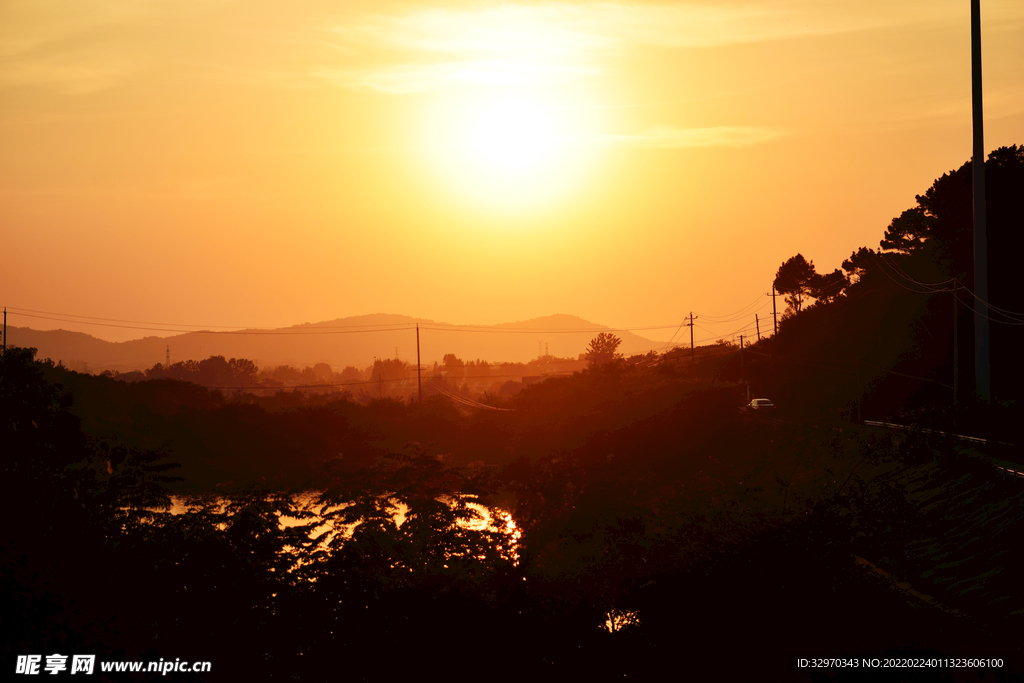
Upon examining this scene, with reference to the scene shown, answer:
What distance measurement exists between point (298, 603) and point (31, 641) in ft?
10.6

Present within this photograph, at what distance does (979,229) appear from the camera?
27.6 metres

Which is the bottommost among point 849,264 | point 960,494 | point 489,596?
point 960,494

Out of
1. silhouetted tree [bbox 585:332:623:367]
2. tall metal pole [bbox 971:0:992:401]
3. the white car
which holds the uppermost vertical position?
tall metal pole [bbox 971:0:992:401]

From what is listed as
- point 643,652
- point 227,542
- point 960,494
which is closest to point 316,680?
point 227,542

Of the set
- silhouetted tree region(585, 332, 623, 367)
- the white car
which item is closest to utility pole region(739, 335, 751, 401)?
the white car

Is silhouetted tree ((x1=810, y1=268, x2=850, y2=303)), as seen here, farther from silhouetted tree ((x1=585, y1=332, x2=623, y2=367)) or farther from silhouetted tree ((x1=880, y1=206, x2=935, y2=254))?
silhouetted tree ((x1=585, y1=332, x2=623, y2=367))

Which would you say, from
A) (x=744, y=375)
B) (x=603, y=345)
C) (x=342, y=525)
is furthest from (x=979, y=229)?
(x=603, y=345)

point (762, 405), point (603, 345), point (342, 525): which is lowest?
point (762, 405)

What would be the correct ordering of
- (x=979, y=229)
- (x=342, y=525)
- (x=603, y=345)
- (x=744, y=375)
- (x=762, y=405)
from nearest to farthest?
(x=342, y=525), (x=979, y=229), (x=762, y=405), (x=744, y=375), (x=603, y=345)

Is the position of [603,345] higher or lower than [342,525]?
lower

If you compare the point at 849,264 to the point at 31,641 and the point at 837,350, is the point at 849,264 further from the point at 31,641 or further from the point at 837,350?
the point at 31,641

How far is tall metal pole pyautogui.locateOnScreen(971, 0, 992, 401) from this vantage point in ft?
89.9

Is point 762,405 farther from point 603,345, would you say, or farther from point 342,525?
point 603,345

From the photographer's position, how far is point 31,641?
30.6 feet
